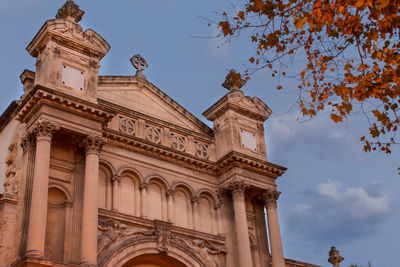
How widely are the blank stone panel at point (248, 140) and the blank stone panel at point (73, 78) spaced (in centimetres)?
830

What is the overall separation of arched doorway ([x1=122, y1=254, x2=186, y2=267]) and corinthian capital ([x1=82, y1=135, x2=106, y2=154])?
14.7 ft

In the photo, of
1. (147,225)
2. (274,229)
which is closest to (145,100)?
(147,225)

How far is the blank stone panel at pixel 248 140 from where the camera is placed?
27.7m

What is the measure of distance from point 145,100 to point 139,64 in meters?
2.19

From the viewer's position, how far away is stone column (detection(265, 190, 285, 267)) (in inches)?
992

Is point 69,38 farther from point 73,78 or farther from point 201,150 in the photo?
point 201,150

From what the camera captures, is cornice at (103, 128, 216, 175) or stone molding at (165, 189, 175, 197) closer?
cornice at (103, 128, 216, 175)

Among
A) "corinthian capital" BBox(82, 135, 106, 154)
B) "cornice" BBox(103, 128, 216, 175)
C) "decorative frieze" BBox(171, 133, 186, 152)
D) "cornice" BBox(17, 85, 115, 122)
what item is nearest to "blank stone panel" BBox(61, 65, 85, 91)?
"cornice" BBox(17, 85, 115, 122)

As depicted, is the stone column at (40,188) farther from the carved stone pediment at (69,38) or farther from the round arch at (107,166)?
the carved stone pediment at (69,38)

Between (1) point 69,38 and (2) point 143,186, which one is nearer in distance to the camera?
(1) point 69,38

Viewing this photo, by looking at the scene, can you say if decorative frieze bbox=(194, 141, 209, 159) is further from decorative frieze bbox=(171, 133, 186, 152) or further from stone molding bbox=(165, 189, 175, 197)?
stone molding bbox=(165, 189, 175, 197)

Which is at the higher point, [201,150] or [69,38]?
[69,38]

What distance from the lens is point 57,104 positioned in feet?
70.5

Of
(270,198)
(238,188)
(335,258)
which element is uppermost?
(238,188)
